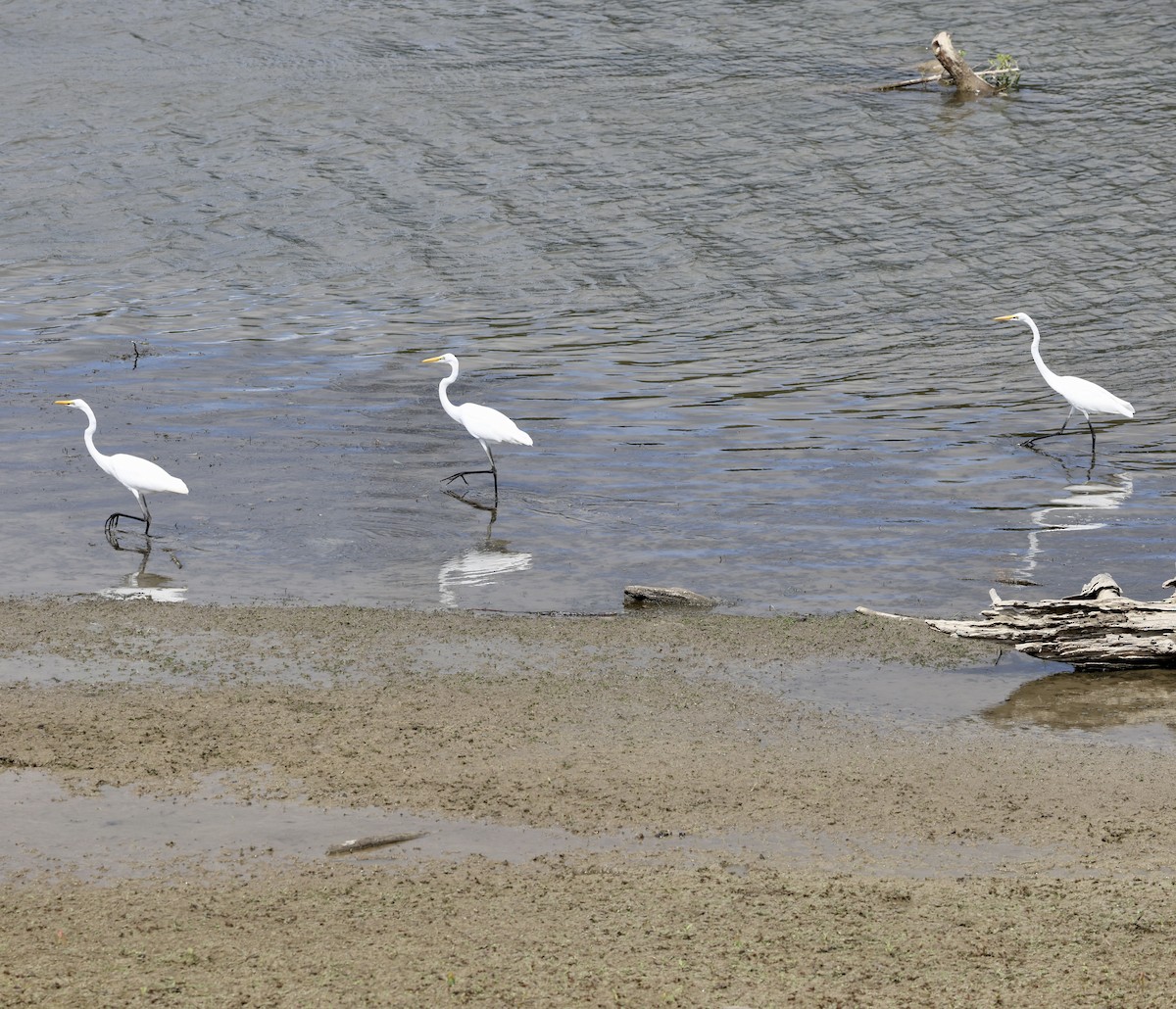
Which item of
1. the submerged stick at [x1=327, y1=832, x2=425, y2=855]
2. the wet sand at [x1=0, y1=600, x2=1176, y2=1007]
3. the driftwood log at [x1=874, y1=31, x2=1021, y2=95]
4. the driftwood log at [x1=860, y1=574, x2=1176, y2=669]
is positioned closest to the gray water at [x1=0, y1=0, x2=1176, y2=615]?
the driftwood log at [x1=874, y1=31, x2=1021, y2=95]

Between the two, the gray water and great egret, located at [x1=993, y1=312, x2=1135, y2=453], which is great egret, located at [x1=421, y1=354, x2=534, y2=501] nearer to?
the gray water

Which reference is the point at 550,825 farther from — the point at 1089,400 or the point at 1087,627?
the point at 1089,400

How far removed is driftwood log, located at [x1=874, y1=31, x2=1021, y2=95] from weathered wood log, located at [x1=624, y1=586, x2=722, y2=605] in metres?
18.9

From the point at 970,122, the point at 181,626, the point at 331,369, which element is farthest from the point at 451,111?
the point at 181,626

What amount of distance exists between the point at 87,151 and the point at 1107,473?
19606mm

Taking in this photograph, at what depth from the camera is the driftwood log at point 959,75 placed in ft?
89.0

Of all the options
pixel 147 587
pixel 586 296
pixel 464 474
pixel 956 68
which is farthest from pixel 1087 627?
pixel 956 68

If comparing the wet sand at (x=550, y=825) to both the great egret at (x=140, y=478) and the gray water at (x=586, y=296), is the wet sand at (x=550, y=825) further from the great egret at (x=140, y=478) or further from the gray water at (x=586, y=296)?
the great egret at (x=140, y=478)

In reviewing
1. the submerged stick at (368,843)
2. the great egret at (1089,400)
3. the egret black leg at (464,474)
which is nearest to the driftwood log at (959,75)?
the great egret at (1089,400)

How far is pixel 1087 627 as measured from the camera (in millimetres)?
9383

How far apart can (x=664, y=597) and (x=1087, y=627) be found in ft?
9.67

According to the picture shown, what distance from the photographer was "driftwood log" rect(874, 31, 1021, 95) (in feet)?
89.0

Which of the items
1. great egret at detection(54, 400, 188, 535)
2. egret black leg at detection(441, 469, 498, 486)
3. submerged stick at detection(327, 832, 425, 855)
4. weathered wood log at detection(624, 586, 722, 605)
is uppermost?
submerged stick at detection(327, 832, 425, 855)

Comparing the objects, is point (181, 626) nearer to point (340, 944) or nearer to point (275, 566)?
point (275, 566)
